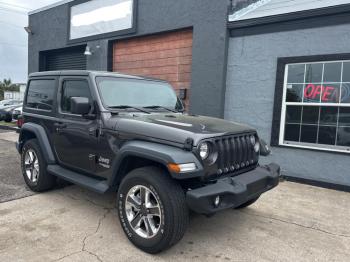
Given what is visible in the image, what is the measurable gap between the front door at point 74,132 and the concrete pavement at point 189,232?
0.67 metres

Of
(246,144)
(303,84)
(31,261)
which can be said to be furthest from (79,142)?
(303,84)

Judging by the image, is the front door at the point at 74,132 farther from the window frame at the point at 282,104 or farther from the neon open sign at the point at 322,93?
the neon open sign at the point at 322,93

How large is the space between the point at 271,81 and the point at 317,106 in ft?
3.64

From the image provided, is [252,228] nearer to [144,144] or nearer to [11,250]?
[144,144]

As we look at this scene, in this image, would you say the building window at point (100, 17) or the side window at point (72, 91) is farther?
the building window at point (100, 17)

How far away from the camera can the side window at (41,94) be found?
15.6 ft

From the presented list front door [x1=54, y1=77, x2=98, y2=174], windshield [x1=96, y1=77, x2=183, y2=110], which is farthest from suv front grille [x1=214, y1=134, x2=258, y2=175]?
front door [x1=54, y1=77, x2=98, y2=174]

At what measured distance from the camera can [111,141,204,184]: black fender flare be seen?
9.45ft

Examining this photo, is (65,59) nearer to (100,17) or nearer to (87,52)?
(87,52)

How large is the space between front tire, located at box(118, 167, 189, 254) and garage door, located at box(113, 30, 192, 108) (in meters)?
5.31

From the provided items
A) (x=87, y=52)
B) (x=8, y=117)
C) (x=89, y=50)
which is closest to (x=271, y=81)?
(x=87, y=52)

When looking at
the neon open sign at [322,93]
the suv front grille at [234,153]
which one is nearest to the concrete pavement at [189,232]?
the suv front grille at [234,153]

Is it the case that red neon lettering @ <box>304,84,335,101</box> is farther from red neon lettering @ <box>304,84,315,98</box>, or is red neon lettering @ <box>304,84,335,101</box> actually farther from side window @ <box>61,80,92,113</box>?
side window @ <box>61,80,92,113</box>

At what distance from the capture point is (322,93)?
6145 mm
